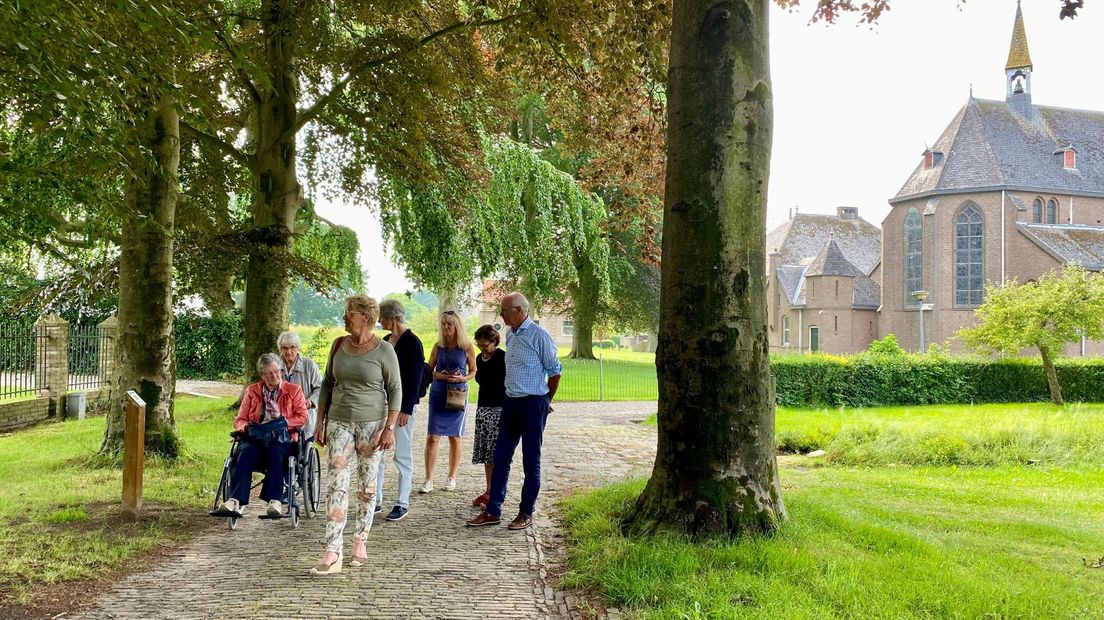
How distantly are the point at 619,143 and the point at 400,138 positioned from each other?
10.9 ft

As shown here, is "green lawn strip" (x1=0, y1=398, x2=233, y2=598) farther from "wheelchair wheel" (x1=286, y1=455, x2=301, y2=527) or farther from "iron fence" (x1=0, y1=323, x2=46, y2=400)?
"iron fence" (x1=0, y1=323, x2=46, y2=400)

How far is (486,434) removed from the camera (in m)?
7.21

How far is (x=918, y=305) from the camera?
47188 mm

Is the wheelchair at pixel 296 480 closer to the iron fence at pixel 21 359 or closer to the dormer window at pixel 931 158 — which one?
the iron fence at pixel 21 359

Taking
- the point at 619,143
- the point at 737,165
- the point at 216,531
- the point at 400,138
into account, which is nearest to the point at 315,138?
the point at 400,138

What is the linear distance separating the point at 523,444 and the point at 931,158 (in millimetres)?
48666

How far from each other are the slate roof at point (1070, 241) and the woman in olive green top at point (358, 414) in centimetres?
4432

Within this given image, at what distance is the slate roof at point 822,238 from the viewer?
65688 millimetres

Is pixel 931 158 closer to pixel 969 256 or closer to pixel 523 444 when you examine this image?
pixel 969 256

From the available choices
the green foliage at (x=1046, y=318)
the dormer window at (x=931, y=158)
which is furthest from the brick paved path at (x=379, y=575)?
the dormer window at (x=931, y=158)

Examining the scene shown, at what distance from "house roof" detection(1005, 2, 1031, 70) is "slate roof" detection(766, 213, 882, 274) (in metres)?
18.9

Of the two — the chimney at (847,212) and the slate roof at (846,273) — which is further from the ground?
the chimney at (847,212)

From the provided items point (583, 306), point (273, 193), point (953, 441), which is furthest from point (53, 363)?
point (583, 306)

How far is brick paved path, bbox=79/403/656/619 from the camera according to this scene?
449cm
